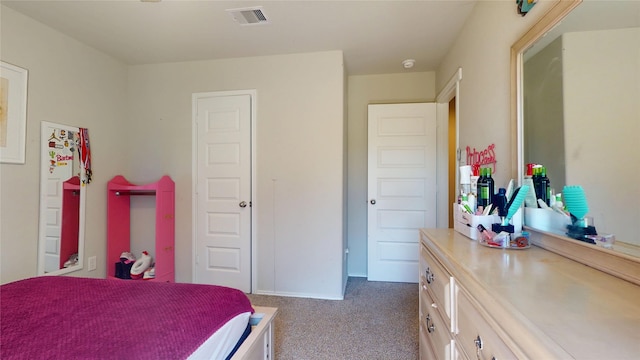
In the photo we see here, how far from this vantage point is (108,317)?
100 centimetres

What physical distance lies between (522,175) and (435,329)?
837mm

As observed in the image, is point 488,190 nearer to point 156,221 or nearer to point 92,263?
point 156,221

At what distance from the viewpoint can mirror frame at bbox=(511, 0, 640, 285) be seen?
2.47ft

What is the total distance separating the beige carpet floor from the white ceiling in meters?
2.39

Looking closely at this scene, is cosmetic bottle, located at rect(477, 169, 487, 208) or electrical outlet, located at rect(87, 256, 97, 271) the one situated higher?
cosmetic bottle, located at rect(477, 169, 487, 208)

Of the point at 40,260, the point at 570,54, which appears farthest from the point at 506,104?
the point at 40,260

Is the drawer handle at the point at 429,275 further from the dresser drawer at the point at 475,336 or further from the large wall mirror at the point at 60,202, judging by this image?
the large wall mirror at the point at 60,202

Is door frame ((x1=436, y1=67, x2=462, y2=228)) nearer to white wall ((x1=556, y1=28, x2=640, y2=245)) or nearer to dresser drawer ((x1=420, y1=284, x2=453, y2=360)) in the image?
dresser drawer ((x1=420, y1=284, x2=453, y2=360))

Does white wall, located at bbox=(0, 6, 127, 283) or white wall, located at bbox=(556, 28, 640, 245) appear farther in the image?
white wall, located at bbox=(0, 6, 127, 283)

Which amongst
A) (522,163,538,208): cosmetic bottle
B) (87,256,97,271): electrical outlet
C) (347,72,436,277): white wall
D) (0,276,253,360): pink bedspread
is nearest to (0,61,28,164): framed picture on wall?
(87,256,97,271): electrical outlet

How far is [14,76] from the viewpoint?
6.36 ft

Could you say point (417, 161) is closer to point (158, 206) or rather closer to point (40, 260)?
point (158, 206)

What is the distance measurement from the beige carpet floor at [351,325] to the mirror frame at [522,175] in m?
1.20

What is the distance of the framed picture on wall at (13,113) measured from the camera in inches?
73.9
